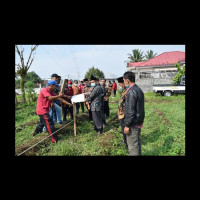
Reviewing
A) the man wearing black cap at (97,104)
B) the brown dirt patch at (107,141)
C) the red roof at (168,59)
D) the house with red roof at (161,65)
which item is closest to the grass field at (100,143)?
the brown dirt patch at (107,141)

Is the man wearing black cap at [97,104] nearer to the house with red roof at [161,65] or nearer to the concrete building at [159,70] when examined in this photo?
the concrete building at [159,70]

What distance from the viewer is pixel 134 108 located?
2885mm

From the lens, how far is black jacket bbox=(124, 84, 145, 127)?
2863 millimetres

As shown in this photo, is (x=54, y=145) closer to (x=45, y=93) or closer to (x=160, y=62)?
(x=45, y=93)

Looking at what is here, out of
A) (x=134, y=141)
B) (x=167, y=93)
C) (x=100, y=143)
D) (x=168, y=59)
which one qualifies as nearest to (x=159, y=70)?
(x=168, y=59)

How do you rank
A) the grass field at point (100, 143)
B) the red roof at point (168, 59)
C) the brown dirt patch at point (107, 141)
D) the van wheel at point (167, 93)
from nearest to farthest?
1. the grass field at point (100, 143)
2. the brown dirt patch at point (107, 141)
3. the van wheel at point (167, 93)
4. the red roof at point (168, 59)

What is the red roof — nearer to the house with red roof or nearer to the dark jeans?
the house with red roof

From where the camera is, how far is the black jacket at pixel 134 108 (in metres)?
2.86

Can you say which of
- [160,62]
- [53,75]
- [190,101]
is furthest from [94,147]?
[160,62]

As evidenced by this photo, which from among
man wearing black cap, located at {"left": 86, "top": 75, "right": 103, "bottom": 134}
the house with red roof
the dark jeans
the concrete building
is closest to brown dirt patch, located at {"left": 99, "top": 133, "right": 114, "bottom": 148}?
man wearing black cap, located at {"left": 86, "top": 75, "right": 103, "bottom": 134}

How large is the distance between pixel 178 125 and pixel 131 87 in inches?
152

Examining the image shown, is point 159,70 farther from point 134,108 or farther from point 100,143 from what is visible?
point 134,108

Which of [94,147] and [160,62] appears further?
[160,62]

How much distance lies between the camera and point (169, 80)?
17.9m
